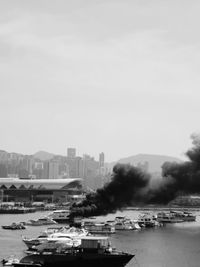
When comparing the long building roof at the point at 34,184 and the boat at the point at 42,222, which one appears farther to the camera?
the long building roof at the point at 34,184

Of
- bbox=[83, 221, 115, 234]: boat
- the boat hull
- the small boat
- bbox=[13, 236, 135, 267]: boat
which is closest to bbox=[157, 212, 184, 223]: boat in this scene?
bbox=[83, 221, 115, 234]: boat

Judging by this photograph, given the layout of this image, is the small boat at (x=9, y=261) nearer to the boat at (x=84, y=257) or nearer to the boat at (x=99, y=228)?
the boat at (x=84, y=257)

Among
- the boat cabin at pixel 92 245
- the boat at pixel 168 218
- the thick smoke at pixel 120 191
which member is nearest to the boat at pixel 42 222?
the boat at pixel 168 218

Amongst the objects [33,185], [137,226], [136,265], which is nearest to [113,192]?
[136,265]

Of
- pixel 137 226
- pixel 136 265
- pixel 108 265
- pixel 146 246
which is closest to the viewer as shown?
pixel 108 265

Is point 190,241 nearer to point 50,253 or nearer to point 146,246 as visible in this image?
point 146,246

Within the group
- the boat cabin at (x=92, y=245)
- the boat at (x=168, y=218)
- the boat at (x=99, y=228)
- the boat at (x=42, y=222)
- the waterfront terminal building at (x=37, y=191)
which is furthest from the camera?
the waterfront terminal building at (x=37, y=191)
